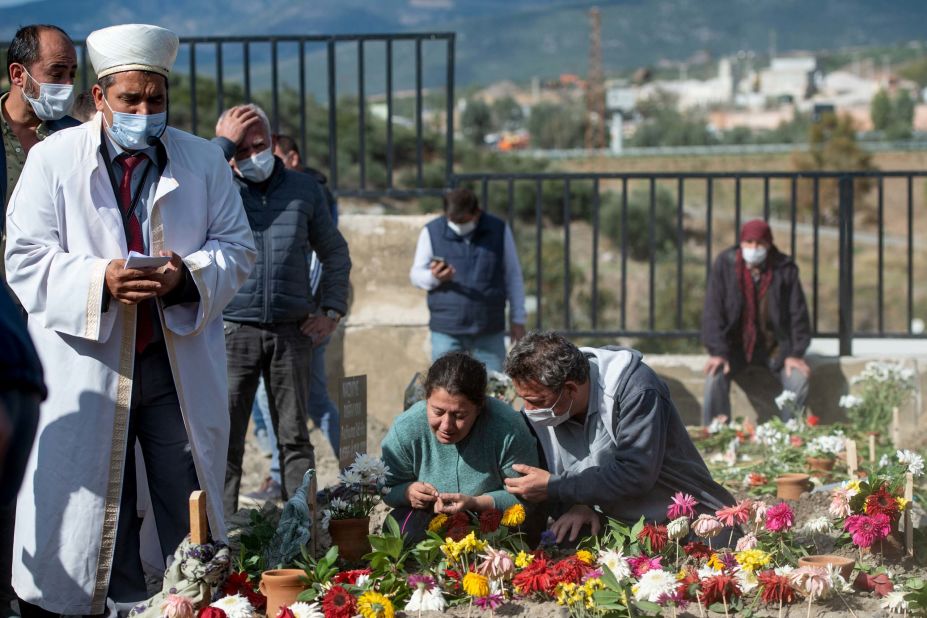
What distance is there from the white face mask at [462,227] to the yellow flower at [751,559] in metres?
3.81

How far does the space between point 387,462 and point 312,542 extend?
1.40 feet

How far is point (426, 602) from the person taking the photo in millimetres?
3924

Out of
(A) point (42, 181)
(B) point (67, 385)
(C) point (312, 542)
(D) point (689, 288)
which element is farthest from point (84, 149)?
(D) point (689, 288)

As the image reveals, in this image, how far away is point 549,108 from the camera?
93.0m

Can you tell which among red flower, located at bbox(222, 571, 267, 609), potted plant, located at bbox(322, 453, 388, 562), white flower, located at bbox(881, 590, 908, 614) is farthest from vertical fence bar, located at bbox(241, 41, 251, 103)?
white flower, located at bbox(881, 590, 908, 614)

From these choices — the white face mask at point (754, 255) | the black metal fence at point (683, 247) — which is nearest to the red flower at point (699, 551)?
the black metal fence at point (683, 247)

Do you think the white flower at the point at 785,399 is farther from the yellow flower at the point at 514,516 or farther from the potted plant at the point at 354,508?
the potted plant at the point at 354,508

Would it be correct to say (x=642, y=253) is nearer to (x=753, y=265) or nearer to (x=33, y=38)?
(x=753, y=265)

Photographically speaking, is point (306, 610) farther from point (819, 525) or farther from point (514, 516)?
point (819, 525)

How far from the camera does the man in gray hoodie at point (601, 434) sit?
4.44 metres

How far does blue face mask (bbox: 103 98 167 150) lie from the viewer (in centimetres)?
399

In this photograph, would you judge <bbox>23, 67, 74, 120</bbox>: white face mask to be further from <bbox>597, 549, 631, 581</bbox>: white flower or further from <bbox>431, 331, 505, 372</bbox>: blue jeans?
<bbox>431, 331, 505, 372</bbox>: blue jeans

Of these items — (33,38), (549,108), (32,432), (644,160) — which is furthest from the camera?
(549,108)

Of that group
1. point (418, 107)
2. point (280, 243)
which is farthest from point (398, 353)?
point (280, 243)
